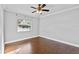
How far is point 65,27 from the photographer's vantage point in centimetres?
224

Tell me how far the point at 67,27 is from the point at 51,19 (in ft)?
1.80

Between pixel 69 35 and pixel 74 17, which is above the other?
pixel 74 17

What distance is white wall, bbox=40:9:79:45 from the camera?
214 cm

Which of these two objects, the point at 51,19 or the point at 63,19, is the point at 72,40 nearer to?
the point at 63,19

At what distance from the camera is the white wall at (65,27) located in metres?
2.14

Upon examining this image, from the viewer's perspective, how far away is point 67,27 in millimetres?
2236
